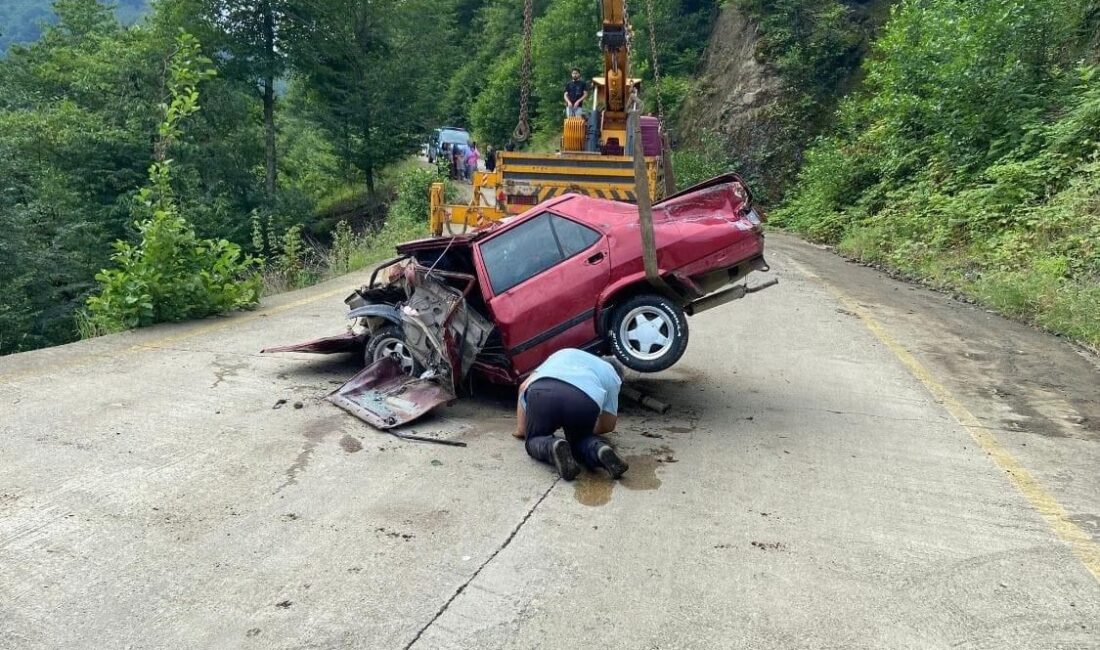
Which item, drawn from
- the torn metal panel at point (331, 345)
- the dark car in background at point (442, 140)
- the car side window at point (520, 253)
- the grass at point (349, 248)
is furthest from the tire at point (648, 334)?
the dark car in background at point (442, 140)

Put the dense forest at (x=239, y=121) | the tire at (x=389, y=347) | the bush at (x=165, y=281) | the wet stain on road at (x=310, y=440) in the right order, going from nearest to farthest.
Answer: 1. the wet stain on road at (x=310, y=440)
2. the tire at (x=389, y=347)
3. the bush at (x=165, y=281)
4. the dense forest at (x=239, y=121)

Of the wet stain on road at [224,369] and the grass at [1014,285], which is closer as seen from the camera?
the wet stain on road at [224,369]

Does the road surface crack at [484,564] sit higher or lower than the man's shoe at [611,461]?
lower

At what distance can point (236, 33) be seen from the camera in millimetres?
30031

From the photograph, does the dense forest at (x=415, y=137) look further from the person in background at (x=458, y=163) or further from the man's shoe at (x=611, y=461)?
the man's shoe at (x=611, y=461)

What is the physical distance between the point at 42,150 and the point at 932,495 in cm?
2636

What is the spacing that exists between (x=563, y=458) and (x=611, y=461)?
300 millimetres

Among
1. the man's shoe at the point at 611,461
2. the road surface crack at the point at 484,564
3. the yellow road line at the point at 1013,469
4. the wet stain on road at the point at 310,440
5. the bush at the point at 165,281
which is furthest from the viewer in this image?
the bush at the point at 165,281

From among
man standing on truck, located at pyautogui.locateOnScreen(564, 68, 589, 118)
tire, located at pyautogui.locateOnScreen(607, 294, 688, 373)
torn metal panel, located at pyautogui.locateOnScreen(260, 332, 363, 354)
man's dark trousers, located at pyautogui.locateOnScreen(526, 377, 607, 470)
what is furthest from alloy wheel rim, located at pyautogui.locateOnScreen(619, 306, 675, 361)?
man standing on truck, located at pyautogui.locateOnScreen(564, 68, 589, 118)

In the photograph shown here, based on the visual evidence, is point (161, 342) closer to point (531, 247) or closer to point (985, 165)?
point (531, 247)

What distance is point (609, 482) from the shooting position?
5.50m

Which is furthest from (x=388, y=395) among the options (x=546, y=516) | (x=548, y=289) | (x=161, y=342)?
(x=161, y=342)

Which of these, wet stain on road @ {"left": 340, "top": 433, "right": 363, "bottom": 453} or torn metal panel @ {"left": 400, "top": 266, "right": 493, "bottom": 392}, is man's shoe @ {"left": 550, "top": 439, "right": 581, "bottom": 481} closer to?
wet stain on road @ {"left": 340, "top": 433, "right": 363, "bottom": 453}

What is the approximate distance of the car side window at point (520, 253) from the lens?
279 inches
